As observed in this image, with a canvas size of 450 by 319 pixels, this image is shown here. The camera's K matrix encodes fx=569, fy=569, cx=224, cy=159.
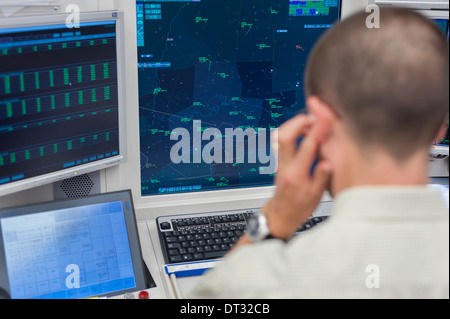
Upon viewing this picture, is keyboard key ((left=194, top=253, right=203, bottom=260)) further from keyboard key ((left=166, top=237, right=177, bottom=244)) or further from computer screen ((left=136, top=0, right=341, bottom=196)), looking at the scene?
computer screen ((left=136, top=0, right=341, bottom=196))

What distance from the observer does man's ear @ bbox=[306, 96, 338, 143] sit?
774mm

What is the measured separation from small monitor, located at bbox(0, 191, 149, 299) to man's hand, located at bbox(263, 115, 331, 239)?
1.69 ft

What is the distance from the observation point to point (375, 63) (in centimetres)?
72

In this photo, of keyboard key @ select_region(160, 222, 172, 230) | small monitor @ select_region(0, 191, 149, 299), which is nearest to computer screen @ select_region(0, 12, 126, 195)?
small monitor @ select_region(0, 191, 149, 299)

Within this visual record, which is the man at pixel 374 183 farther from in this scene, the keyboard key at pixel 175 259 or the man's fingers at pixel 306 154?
the keyboard key at pixel 175 259

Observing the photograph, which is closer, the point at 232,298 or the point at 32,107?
the point at 232,298

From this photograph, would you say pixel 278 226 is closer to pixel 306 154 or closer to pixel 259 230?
pixel 259 230

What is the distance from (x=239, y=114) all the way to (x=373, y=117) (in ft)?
3.10

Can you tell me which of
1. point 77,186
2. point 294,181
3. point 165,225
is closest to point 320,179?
point 294,181

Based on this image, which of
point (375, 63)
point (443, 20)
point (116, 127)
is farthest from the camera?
point (443, 20)

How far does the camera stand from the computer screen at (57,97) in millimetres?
1230
